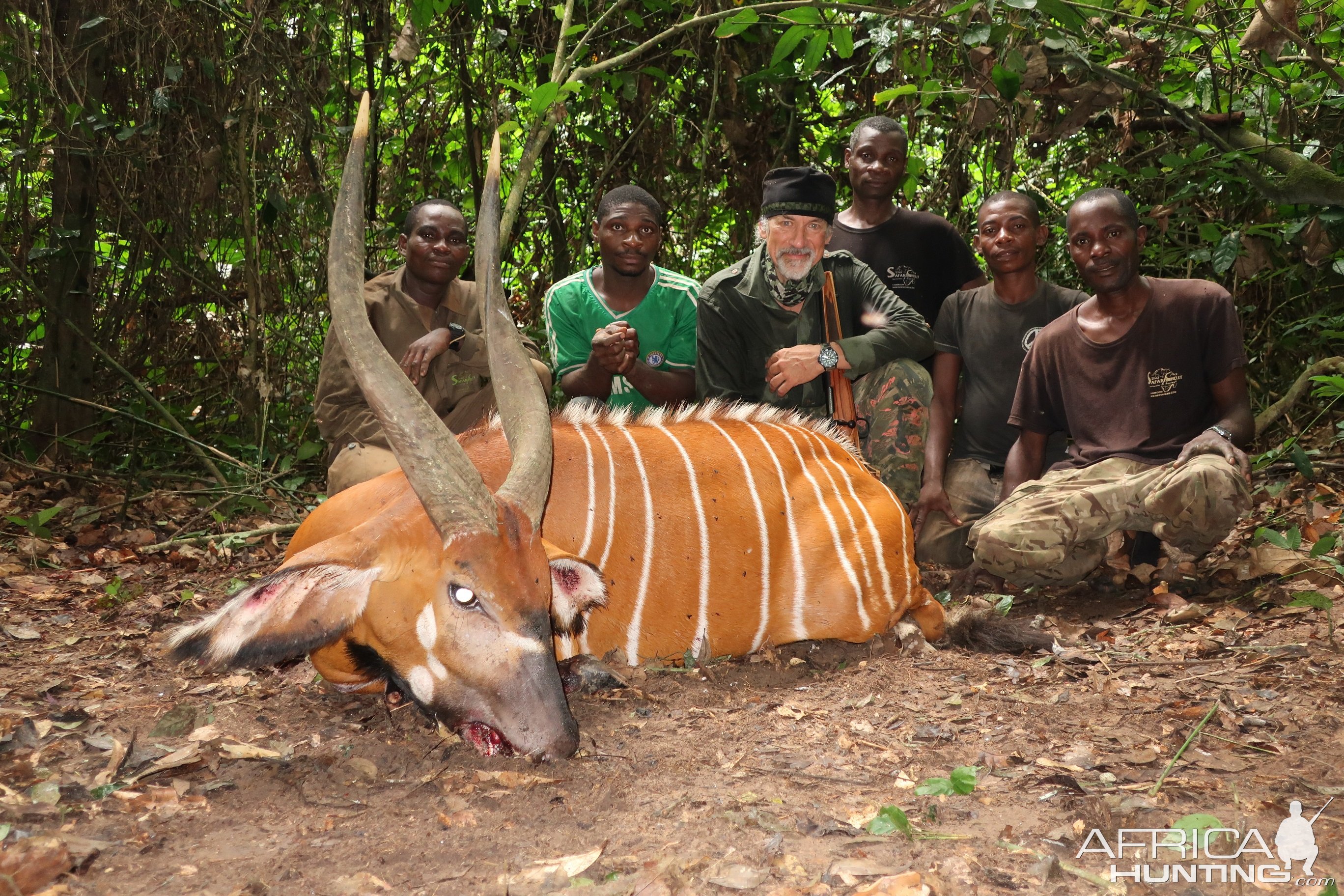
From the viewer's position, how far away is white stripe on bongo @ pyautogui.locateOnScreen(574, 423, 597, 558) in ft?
12.3

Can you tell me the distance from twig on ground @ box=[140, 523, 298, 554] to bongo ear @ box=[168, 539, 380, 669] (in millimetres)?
2455

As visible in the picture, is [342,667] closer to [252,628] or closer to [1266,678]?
[252,628]

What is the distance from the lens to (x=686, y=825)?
2.49 m

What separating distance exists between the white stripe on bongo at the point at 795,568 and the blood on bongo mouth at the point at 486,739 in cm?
152

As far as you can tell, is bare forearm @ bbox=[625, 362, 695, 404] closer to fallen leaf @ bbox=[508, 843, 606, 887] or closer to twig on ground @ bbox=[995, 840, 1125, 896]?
fallen leaf @ bbox=[508, 843, 606, 887]

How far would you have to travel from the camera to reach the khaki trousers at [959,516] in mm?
5402

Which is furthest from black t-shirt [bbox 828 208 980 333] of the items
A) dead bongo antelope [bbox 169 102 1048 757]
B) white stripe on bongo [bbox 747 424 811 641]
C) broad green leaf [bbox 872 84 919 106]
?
white stripe on bongo [bbox 747 424 811 641]

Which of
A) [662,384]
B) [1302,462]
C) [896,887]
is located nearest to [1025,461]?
[1302,462]

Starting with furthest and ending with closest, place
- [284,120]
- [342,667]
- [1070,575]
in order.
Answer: [284,120] < [1070,575] < [342,667]

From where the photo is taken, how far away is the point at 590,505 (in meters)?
3.79

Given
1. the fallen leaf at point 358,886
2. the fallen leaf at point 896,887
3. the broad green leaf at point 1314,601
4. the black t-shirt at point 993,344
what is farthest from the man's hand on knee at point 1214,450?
the fallen leaf at point 358,886

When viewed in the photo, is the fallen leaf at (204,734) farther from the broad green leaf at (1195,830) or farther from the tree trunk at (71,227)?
the tree trunk at (71,227)

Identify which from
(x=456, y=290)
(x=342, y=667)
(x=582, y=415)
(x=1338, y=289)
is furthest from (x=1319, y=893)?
(x=1338, y=289)

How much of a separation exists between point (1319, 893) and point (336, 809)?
2123 mm
